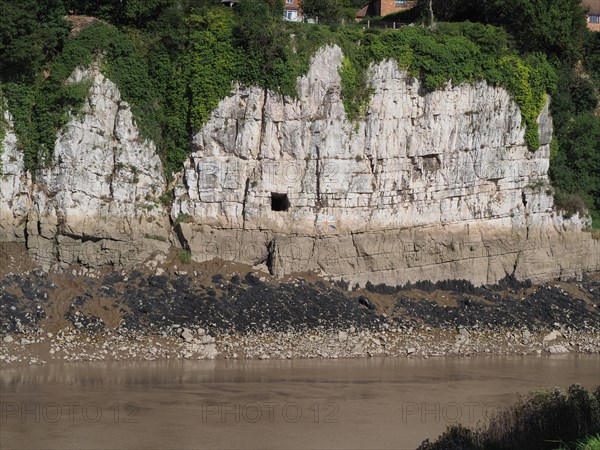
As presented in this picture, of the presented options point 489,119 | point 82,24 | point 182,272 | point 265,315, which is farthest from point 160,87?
point 489,119

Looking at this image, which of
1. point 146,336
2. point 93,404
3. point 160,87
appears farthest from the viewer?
point 160,87

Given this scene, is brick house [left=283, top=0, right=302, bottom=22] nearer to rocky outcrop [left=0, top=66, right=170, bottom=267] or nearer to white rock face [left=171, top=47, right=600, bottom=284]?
white rock face [left=171, top=47, right=600, bottom=284]

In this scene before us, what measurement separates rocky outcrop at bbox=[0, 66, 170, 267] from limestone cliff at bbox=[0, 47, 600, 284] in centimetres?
4

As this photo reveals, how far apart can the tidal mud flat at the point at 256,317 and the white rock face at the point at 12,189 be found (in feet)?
2.58

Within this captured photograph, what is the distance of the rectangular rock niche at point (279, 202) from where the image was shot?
31.9m

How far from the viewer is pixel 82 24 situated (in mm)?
31688

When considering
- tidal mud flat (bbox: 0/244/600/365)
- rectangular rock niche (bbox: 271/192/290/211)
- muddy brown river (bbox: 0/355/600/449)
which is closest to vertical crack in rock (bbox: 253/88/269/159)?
rectangular rock niche (bbox: 271/192/290/211)

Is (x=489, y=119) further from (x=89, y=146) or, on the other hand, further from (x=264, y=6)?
(x=89, y=146)

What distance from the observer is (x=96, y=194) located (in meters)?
30.3

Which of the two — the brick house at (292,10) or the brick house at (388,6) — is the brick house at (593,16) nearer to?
the brick house at (388,6)

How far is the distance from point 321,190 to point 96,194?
6496 millimetres

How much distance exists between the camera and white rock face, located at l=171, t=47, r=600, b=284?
104ft

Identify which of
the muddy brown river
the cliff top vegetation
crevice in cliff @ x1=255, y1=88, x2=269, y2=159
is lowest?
the muddy brown river

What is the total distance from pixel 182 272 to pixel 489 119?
35.7 feet
